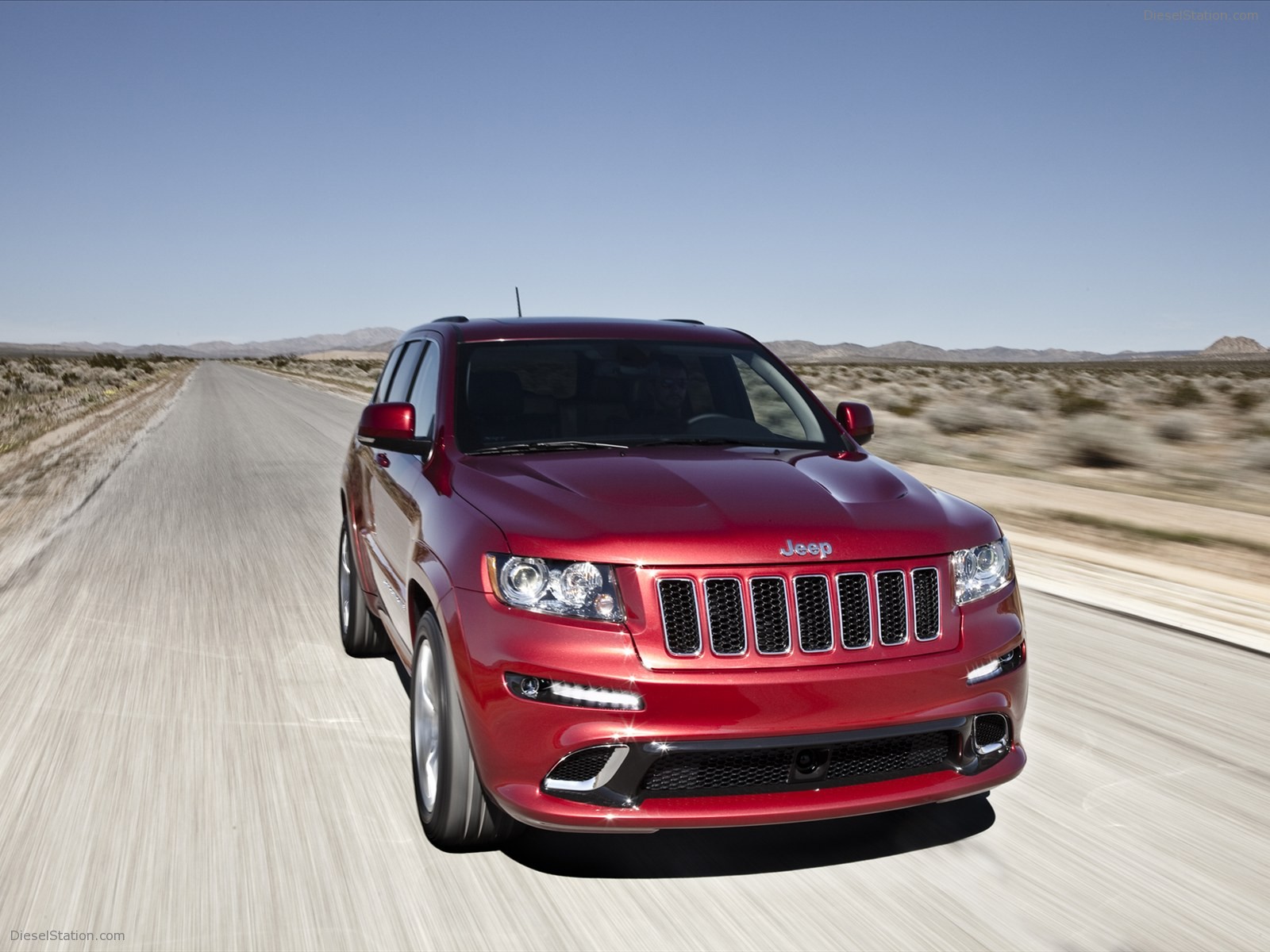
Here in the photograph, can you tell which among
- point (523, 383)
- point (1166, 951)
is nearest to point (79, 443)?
point (523, 383)

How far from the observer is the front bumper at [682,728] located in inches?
121

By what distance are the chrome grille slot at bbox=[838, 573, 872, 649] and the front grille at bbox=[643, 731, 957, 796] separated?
0.27m

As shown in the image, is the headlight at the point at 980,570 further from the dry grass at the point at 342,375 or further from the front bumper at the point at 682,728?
the dry grass at the point at 342,375

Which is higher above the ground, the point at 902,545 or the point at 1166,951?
the point at 902,545

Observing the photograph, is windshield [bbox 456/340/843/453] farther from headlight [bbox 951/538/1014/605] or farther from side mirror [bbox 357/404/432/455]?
headlight [bbox 951/538/1014/605]

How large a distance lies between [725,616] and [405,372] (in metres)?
3.23

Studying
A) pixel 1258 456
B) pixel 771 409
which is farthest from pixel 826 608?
Result: pixel 1258 456

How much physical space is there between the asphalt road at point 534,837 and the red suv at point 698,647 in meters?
0.26

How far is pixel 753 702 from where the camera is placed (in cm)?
308

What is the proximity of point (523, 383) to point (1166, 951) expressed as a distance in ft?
9.87

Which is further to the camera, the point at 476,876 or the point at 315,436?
the point at 315,436

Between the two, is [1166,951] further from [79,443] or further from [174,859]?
[79,443]

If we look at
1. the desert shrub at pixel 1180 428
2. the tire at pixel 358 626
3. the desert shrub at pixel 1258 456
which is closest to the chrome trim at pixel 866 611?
the tire at pixel 358 626

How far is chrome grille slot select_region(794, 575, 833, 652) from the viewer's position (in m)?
3.19
